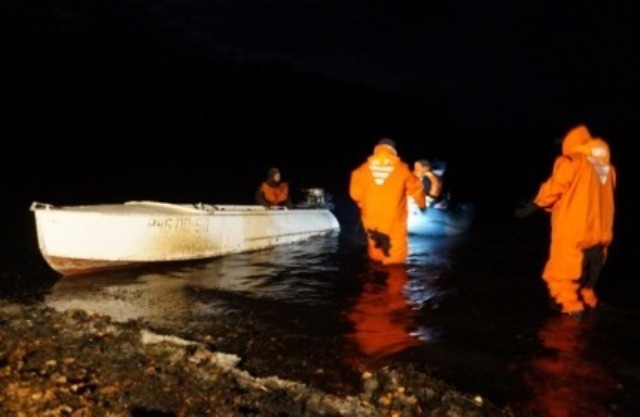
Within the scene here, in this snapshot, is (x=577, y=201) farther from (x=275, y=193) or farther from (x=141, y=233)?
(x=275, y=193)

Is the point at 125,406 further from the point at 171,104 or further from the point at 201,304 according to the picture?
the point at 171,104

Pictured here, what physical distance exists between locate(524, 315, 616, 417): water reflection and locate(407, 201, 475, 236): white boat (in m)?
7.53

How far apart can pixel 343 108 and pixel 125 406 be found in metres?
53.0

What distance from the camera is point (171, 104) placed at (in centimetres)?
4272

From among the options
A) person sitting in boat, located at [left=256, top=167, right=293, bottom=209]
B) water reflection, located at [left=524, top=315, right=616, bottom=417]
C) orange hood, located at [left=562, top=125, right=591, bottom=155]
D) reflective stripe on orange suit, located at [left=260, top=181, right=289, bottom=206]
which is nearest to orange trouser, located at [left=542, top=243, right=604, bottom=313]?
water reflection, located at [left=524, top=315, right=616, bottom=417]

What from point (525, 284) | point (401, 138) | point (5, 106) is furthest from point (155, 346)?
point (401, 138)

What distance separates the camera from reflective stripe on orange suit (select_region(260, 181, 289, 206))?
11.9 metres

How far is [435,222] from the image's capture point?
1396 cm

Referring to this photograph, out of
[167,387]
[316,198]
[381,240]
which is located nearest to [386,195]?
[381,240]

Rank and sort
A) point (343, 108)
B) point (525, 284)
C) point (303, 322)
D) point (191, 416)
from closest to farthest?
point (191, 416), point (303, 322), point (525, 284), point (343, 108)

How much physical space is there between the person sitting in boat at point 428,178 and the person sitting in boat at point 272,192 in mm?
2659

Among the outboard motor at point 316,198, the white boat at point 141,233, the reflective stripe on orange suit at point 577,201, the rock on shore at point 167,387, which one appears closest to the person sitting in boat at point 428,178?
the outboard motor at point 316,198

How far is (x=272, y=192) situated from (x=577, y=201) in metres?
6.88

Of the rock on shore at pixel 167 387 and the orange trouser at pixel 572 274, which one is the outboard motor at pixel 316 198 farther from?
the rock on shore at pixel 167 387
